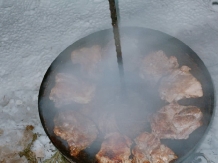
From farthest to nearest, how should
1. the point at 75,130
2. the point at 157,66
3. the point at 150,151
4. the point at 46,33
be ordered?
the point at 46,33, the point at 157,66, the point at 75,130, the point at 150,151

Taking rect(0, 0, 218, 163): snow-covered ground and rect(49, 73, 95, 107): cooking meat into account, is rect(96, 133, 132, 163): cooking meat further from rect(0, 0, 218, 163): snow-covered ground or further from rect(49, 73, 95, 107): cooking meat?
rect(0, 0, 218, 163): snow-covered ground

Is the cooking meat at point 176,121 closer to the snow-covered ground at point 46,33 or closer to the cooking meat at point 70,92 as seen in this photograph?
the cooking meat at point 70,92

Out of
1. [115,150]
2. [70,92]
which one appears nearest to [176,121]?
[115,150]

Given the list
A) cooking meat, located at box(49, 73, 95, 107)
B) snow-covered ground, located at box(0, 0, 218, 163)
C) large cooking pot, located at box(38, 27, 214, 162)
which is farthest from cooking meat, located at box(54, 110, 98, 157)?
snow-covered ground, located at box(0, 0, 218, 163)

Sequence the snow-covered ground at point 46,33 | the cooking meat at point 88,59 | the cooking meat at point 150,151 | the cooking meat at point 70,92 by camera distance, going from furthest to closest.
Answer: the snow-covered ground at point 46,33
the cooking meat at point 88,59
the cooking meat at point 70,92
the cooking meat at point 150,151

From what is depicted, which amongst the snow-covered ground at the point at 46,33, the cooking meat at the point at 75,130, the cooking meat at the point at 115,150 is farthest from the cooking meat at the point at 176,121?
the snow-covered ground at the point at 46,33

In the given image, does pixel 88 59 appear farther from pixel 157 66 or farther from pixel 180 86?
pixel 180 86

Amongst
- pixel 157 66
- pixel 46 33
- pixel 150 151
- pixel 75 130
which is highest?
pixel 157 66
